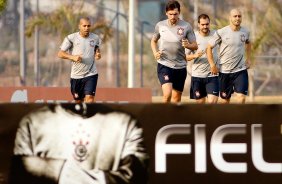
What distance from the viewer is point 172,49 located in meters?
14.6

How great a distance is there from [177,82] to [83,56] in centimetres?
206

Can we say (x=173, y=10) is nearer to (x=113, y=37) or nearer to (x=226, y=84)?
(x=226, y=84)

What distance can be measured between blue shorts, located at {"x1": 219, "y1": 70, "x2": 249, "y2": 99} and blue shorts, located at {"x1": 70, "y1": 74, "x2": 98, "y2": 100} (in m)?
2.35

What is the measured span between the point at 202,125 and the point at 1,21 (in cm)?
7031

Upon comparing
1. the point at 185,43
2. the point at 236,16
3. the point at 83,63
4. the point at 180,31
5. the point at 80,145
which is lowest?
the point at 80,145

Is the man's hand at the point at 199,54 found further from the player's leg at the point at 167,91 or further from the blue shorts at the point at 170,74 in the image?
the player's leg at the point at 167,91

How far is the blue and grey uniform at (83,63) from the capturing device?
16.1 metres

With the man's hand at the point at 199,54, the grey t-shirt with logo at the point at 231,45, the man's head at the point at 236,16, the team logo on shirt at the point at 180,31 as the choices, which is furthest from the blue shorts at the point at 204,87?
the team logo on shirt at the point at 180,31

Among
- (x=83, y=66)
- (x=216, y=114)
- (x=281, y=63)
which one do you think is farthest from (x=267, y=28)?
(x=216, y=114)

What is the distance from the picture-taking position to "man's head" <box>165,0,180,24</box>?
13.7 m

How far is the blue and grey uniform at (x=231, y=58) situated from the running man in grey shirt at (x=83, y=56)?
6.99 feet

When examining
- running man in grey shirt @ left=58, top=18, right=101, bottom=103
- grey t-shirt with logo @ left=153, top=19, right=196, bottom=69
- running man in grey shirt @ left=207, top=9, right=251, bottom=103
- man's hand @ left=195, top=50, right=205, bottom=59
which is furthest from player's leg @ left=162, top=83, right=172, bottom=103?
running man in grey shirt @ left=58, top=18, right=101, bottom=103

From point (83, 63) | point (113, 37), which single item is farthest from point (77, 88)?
point (113, 37)

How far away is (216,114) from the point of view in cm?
977
